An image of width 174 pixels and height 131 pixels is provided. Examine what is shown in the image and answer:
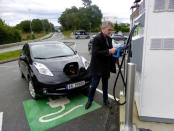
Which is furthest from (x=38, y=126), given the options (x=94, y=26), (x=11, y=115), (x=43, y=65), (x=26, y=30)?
(x=26, y=30)

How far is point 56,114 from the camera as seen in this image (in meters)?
2.69

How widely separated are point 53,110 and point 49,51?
1824mm

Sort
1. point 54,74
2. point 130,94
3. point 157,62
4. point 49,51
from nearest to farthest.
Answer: point 130,94 → point 157,62 → point 54,74 → point 49,51

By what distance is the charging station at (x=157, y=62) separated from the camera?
1856mm

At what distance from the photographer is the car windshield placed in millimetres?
3701

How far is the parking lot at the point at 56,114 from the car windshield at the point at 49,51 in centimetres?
117

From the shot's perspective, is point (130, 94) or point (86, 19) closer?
point (130, 94)

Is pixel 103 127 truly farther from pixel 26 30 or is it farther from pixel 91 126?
pixel 26 30

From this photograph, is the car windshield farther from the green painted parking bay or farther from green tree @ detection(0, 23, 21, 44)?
green tree @ detection(0, 23, 21, 44)

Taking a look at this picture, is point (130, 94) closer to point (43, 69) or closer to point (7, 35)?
point (43, 69)

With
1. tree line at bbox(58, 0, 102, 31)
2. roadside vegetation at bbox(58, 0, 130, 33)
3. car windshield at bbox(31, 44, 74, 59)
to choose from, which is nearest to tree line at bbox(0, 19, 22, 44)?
car windshield at bbox(31, 44, 74, 59)

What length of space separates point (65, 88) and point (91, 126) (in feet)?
3.23

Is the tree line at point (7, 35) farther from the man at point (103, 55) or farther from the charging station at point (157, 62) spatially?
the charging station at point (157, 62)

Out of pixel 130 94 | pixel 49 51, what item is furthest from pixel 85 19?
pixel 130 94
